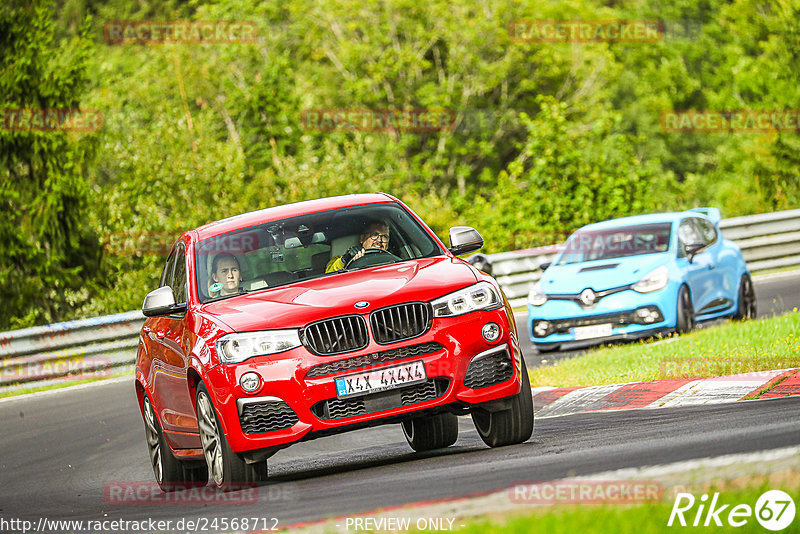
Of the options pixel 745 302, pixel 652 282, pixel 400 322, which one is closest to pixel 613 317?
pixel 652 282

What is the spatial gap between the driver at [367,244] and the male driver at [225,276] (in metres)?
0.61

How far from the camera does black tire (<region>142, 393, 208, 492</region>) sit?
30.1 ft

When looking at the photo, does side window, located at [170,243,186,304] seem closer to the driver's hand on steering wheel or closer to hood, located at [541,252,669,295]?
the driver's hand on steering wheel

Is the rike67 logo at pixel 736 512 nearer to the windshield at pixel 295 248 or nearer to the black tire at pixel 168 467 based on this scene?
the windshield at pixel 295 248

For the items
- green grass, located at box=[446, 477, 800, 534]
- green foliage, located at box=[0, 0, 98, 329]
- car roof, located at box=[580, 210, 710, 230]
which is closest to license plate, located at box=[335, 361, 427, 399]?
green grass, located at box=[446, 477, 800, 534]

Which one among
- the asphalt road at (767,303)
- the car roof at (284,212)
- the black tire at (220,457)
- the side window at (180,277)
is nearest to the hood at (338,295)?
the black tire at (220,457)

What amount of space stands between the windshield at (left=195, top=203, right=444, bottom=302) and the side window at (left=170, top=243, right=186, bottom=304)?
24 cm

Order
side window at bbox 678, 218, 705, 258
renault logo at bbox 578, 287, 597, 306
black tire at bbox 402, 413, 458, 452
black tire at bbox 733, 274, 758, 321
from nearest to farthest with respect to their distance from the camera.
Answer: black tire at bbox 402, 413, 458, 452 → renault logo at bbox 578, 287, 597, 306 → side window at bbox 678, 218, 705, 258 → black tire at bbox 733, 274, 758, 321

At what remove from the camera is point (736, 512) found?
458 centimetres

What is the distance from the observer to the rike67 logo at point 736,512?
444 cm

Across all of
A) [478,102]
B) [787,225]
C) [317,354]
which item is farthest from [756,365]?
[478,102]

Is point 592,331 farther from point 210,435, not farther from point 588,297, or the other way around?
point 210,435

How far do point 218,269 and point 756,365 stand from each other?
4.74 meters

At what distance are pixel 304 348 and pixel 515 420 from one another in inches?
62.3
